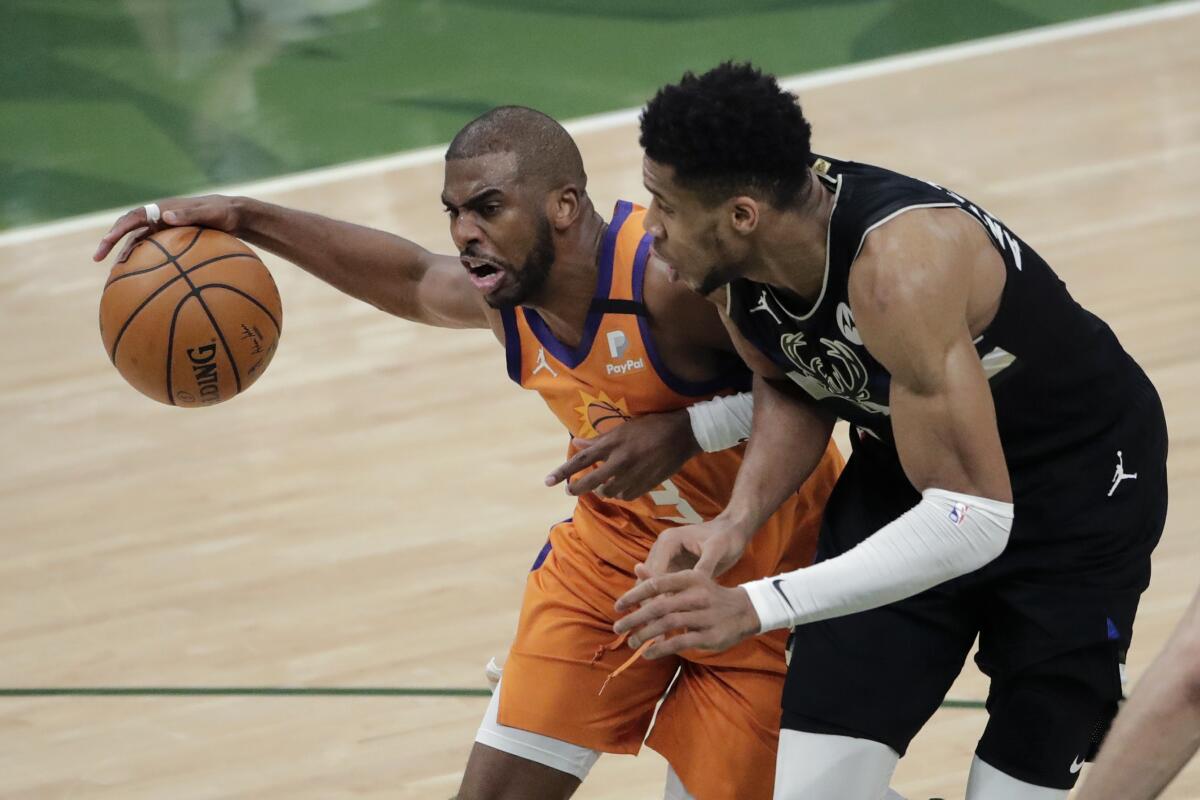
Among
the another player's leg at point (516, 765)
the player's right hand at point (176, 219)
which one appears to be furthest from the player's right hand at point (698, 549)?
the player's right hand at point (176, 219)

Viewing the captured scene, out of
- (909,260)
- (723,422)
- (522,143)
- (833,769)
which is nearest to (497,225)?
(522,143)

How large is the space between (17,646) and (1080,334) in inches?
127

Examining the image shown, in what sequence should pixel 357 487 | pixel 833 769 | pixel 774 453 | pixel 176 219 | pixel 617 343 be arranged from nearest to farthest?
pixel 833 769 < pixel 774 453 < pixel 617 343 < pixel 176 219 < pixel 357 487

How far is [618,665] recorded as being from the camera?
3527 mm

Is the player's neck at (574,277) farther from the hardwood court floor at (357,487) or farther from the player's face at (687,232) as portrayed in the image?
the hardwood court floor at (357,487)

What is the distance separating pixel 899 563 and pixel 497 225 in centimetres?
101

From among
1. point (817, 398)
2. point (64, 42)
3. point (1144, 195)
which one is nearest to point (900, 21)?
point (1144, 195)

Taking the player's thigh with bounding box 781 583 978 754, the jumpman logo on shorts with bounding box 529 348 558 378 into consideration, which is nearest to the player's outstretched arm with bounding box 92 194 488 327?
the jumpman logo on shorts with bounding box 529 348 558 378

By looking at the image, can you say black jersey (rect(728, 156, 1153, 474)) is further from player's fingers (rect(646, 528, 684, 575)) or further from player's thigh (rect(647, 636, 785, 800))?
player's thigh (rect(647, 636, 785, 800))

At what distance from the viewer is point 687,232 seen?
286cm

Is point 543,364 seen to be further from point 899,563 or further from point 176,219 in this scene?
point 899,563

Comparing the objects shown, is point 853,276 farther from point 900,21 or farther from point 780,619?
point 900,21

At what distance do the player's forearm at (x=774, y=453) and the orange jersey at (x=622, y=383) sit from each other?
0.74ft

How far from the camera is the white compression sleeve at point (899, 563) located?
9.08 ft
